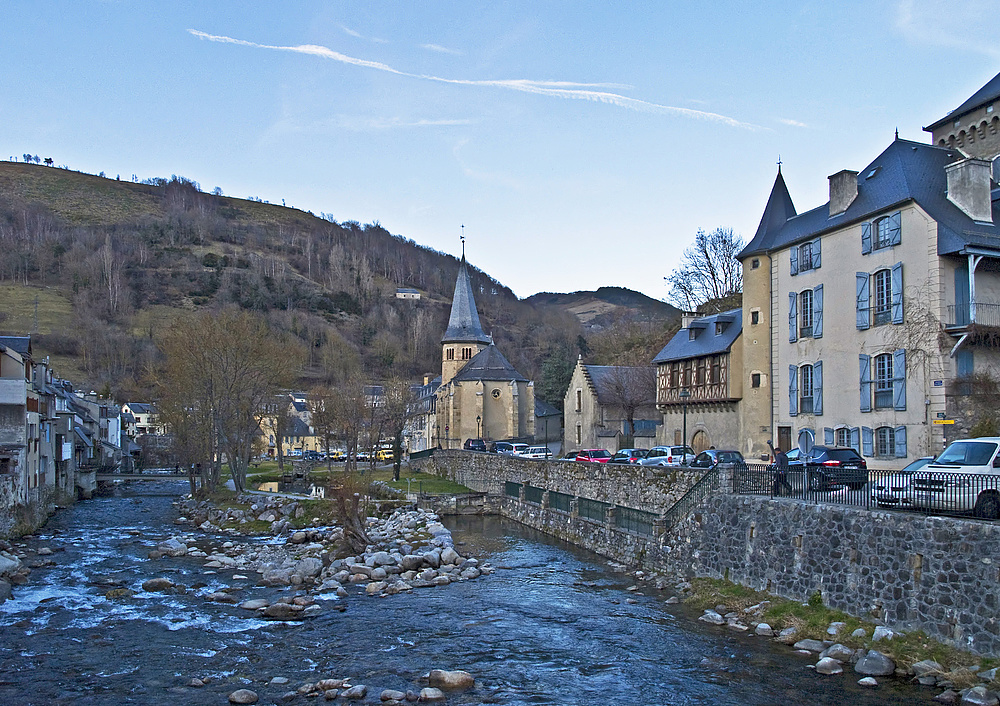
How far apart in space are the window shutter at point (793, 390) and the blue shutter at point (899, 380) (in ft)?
19.4

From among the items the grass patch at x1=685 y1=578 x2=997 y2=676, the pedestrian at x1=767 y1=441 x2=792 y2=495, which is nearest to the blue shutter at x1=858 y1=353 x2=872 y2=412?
the pedestrian at x1=767 y1=441 x2=792 y2=495

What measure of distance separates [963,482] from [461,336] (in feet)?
251

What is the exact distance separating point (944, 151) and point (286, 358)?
40.3 m

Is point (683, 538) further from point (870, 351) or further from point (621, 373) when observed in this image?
point (621, 373)

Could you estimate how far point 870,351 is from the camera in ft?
103

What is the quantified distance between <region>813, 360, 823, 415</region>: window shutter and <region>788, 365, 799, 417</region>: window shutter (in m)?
1.28

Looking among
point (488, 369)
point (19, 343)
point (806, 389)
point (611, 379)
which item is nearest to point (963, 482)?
point (806, 389)

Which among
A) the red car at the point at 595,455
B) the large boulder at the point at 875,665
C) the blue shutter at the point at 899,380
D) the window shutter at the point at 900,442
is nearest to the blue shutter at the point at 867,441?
the window shutter at the point at 900,442

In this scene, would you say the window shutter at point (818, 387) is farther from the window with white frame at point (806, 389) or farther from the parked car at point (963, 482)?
the parked car at point (963, 482)

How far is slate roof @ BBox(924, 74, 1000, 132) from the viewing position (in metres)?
37.3

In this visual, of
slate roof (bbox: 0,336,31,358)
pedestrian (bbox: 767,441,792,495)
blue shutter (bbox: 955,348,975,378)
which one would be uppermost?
slate roof (bbox: 0,336,31,358)

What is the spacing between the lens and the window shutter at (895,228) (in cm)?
3016

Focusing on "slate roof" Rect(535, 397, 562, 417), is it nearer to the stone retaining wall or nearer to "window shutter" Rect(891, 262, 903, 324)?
the stone retaining wall

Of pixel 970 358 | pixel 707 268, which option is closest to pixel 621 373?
pixel 707 268
